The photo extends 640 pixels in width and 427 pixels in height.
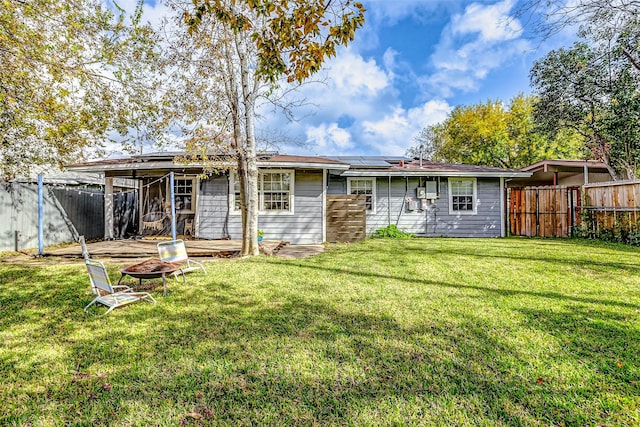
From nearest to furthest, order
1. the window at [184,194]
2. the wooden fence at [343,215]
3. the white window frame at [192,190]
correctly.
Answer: the wooden fence at [343,215], the white window frame at [192,190], the window at [184,194]

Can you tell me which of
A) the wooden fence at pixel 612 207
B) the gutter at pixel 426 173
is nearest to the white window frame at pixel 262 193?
the gutter at pixel 426 173

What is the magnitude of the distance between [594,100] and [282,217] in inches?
556

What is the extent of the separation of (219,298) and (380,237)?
8.43 metres

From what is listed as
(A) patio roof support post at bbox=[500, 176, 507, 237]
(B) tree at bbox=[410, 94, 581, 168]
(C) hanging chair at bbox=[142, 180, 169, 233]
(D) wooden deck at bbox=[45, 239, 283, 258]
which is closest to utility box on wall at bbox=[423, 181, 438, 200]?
(A) patio roof support post at bbox=[500, 176, 507, 237]

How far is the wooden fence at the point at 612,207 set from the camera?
370 inches

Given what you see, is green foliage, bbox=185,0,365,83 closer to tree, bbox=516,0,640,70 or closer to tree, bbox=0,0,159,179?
tree, bbox=0,0,159,179

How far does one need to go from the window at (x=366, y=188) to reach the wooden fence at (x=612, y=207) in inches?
290

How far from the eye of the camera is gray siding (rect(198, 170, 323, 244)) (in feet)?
33.6

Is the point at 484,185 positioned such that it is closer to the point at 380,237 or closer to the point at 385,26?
the point at 380,237

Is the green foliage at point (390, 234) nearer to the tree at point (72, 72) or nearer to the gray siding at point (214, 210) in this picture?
the gray siding at point (214, 210)

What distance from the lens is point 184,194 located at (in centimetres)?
1158

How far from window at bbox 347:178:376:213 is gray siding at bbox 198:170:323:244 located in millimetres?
2796

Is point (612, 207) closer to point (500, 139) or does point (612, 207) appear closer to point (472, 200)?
point (472, 200)

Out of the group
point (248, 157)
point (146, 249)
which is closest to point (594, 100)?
point (248, 157)
